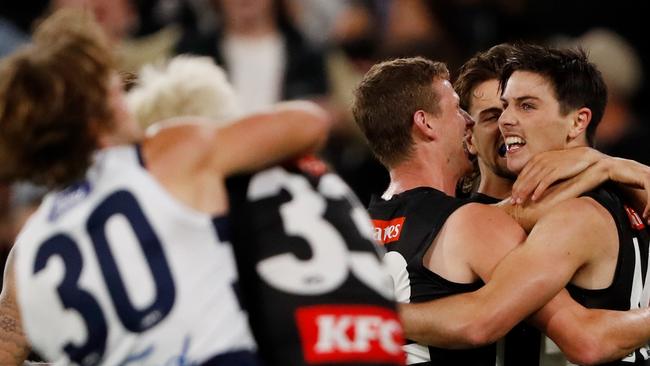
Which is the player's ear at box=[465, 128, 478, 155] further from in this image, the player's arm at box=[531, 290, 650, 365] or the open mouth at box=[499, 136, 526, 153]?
the player's arm at box=[531, 290, 650, 365]

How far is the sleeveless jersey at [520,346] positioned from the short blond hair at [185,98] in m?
1.31

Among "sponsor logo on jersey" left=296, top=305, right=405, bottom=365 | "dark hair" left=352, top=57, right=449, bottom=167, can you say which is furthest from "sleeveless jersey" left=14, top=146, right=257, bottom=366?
"dark hair" left=352, top=57, right=449, bottom=167

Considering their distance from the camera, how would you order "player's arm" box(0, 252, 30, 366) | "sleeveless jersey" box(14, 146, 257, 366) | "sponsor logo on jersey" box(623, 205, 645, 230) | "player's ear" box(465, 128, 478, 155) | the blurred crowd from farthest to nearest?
the blurred crowd → "player's ear" box(465, 128, 478, 155) → "sponsor logo on jersey" box(623, 205, 645, 230) → "player's arm" box(0, 252, 30, 366) → "sleeveless jersey" box(14, 146, 257, 366)

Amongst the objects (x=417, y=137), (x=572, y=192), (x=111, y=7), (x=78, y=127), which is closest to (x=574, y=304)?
(x=572, y=192)

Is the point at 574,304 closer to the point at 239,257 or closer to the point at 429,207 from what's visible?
the point at 429,207

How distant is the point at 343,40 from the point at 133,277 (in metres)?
5.11

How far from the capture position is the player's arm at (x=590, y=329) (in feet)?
13.3

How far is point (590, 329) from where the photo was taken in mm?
4070

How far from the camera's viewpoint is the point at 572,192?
4270 millimetres

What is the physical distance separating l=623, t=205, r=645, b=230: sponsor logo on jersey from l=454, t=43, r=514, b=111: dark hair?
78 cm

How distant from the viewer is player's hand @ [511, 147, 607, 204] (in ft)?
14.1

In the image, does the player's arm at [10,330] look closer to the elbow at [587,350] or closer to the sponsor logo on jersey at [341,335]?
the sponsor logo on jersey at [341,335]

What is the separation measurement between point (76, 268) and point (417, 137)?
5.62ft

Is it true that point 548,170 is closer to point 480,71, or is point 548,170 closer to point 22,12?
point 480,71
